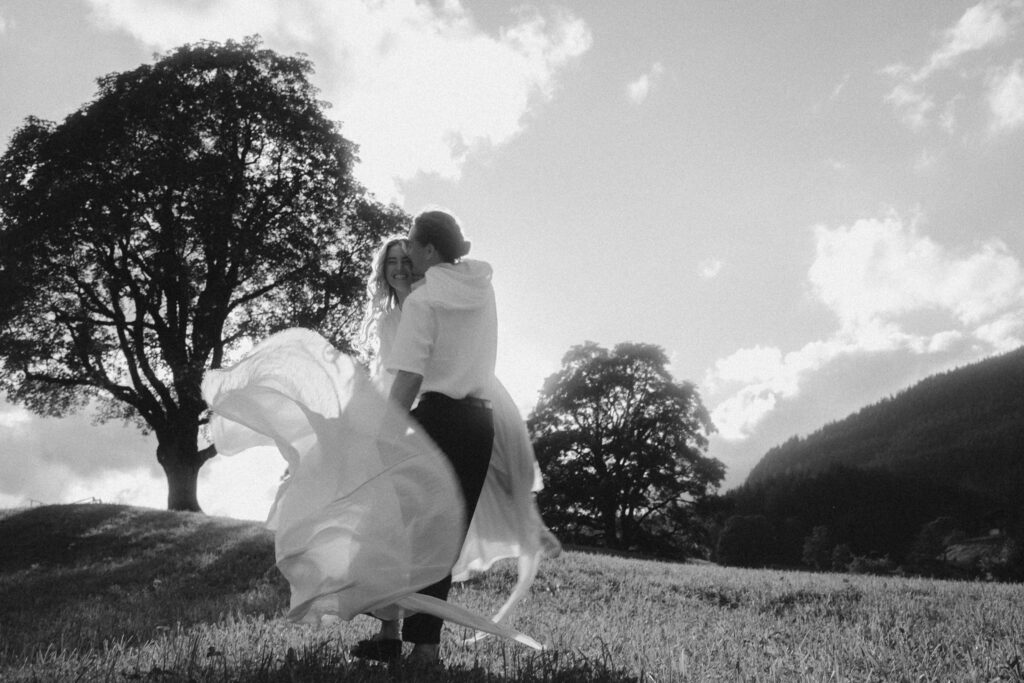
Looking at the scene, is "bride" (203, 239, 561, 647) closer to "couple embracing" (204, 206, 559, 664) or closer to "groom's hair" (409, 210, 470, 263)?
"couple embracing" (204, 206, 559, 664)

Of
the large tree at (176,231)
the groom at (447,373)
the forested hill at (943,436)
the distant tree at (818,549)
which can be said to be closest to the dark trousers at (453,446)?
the groom at (447,373)

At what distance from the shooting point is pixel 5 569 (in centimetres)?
1459

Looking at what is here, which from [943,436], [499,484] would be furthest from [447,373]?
[943,436]

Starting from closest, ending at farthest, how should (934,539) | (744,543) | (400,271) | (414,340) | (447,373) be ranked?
1. (414,340)
2. (447,373)
3. (400,271)
4. (934,539)
5. (744,543)

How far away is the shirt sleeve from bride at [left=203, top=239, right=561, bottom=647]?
0.81ft

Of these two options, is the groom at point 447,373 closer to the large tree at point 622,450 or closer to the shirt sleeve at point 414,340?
the shirt sleeve at point 414,340

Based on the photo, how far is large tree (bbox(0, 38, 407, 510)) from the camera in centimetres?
1939

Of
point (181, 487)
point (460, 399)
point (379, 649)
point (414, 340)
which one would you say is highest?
point (181, 487)

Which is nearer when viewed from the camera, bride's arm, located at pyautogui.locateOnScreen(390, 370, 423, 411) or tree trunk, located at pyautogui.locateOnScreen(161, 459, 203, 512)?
bride's arm, located at pyautogui.locateOnScreen(390, 370, 423, 411)

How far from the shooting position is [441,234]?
404cm

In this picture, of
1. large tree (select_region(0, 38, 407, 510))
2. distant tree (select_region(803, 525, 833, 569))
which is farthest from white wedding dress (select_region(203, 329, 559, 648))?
distant tree (select_region(803, 525, 833, 569))

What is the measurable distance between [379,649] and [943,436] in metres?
149

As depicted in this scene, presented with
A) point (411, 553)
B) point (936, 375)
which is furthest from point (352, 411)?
point (936, 375)

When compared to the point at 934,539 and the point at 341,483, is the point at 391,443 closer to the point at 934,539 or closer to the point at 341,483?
the point at 341,483
